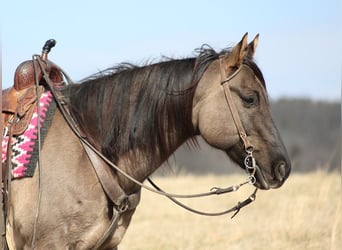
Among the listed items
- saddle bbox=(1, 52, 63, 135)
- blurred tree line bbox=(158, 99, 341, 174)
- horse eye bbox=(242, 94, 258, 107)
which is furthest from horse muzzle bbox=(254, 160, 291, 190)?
blurred tree line bbox=(158, 99, 341, 174)

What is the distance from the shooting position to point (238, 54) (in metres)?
4.54

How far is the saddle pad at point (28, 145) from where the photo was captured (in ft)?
14.8

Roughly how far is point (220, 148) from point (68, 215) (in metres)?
1.26

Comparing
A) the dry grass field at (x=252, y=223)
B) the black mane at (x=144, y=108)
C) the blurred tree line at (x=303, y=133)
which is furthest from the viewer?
the blurred tree line at (x=303, y=133)

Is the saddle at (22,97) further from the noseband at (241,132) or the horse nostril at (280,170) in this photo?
the horse nostril at (280,170)

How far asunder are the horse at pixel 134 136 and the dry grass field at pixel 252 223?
3.67 meters

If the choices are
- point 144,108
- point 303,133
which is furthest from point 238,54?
point 303,133

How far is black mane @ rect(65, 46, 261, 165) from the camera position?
465cm

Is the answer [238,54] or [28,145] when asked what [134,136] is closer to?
[28,145]

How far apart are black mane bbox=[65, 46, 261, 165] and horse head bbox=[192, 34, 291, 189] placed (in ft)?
0.44

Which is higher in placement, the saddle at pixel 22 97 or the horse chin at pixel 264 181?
the saddle at pixel 22 97

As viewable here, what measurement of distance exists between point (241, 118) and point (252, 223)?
6066 millimetres

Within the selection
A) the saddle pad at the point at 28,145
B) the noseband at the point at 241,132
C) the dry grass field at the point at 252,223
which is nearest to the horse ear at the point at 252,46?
the noseband at the point at 241,132

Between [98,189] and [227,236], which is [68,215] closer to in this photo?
[98,189]
